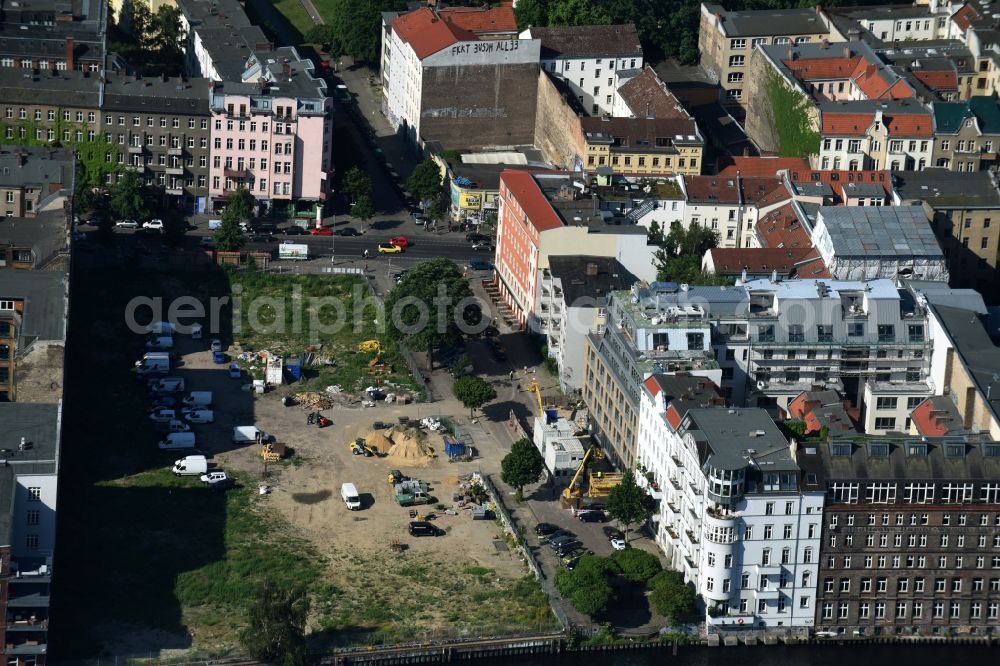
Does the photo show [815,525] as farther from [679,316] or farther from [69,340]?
[69,340]

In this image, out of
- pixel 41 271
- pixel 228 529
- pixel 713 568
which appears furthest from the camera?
pixel 41 271

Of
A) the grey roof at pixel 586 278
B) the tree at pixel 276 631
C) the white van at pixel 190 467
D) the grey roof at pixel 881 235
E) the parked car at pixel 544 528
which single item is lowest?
the tree at pixel 276 631

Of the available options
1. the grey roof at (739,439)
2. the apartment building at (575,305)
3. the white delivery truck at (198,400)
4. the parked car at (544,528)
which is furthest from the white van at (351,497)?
the grey roof at (739,439)

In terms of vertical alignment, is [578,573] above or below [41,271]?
below

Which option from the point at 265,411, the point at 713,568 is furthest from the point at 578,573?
the point at 265,411

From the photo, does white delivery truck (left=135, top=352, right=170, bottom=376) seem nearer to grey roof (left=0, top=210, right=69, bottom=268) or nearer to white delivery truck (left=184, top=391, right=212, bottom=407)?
white delivery truck (left=184, top=391, right=212, bottom=407)

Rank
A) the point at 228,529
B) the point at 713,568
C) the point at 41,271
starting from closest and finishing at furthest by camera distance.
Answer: the point at 713,568 < the point at 228,529 < the point at 41,271

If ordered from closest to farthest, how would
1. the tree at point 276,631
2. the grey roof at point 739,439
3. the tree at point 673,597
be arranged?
the tree at point 276,631
the grey roof at point 739,439
the tree at point 673,597

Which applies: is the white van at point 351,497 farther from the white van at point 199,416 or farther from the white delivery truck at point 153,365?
the white delivery truck at point 153,365
